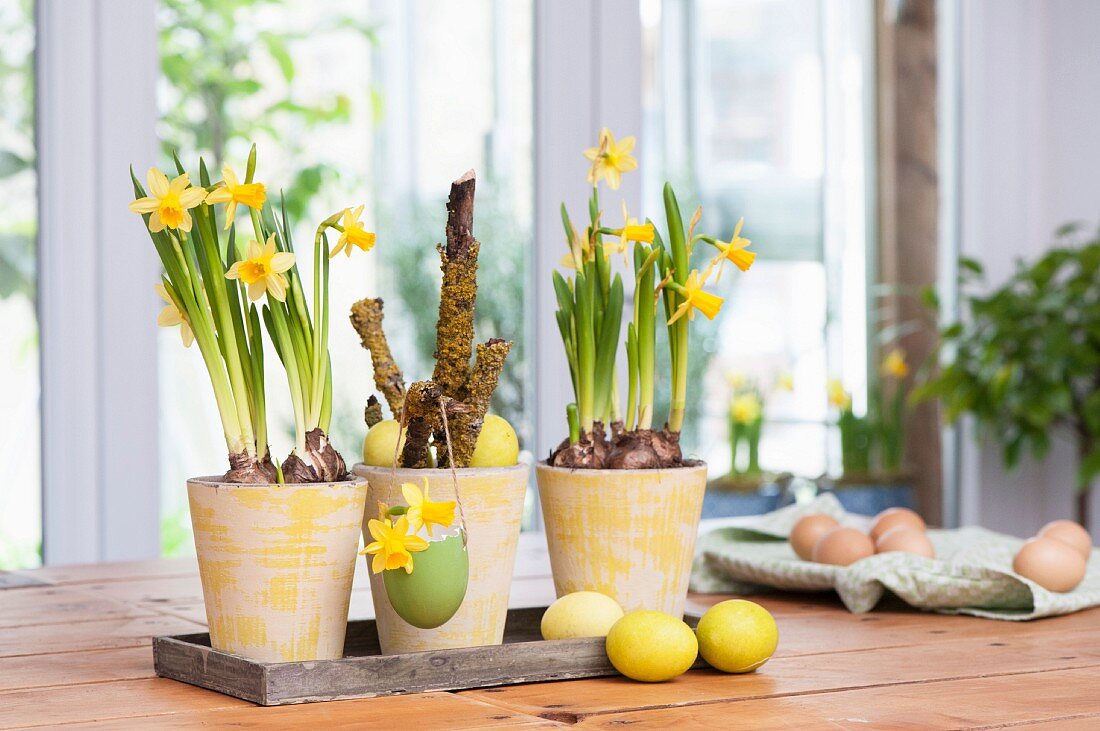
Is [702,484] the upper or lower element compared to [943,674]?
upper

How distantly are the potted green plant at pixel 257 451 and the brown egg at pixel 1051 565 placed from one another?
0.70m

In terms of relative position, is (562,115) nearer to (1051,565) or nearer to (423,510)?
(1051,565)

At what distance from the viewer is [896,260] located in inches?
163

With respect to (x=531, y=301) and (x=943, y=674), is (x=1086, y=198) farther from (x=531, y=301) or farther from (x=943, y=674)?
(x=943, y=674)

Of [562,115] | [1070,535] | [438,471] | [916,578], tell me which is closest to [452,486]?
[438,471]

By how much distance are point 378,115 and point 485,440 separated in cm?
201

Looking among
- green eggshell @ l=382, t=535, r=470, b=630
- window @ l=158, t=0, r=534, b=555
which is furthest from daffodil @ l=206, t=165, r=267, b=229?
window @ l=158, t=0, r=534, b=555

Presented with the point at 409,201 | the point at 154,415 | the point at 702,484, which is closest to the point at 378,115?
the point at 409,201

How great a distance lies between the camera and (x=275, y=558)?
0.82m

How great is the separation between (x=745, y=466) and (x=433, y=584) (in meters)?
3.11

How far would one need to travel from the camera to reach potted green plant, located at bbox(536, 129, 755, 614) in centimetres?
95

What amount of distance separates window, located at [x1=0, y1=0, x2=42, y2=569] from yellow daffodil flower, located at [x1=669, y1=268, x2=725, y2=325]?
5.88ft

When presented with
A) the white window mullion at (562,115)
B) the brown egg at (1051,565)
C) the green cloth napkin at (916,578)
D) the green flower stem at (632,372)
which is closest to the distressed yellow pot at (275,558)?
the green flower stem at (632,372)

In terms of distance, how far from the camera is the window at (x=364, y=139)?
8.41 ft
